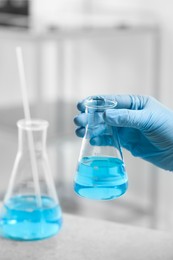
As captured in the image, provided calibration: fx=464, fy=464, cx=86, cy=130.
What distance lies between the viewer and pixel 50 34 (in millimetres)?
2348

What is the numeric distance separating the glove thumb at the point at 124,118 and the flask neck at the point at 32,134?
163 mm

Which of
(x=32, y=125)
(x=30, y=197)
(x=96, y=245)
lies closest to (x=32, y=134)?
(x=32, y=125)

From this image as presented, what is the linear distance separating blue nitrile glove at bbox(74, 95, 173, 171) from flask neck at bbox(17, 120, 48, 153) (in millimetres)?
81

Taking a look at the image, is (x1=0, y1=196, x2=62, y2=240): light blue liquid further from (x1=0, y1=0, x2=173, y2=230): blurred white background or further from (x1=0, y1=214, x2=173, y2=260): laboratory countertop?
(x1=0, y1=0, x2=173, y2=230): blurred white background

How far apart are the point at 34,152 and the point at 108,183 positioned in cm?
22

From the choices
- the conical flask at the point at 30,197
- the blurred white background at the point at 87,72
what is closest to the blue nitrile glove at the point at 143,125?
the conical flask at the point at 30,197

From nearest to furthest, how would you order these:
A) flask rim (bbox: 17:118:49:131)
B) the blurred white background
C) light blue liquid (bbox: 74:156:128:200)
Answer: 1. light blue liquid (bbox: 74:156:128:200)
2. flask rim (bbox: 17:118:49:131)
3. the blurred white background

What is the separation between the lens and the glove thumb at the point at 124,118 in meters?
0.83

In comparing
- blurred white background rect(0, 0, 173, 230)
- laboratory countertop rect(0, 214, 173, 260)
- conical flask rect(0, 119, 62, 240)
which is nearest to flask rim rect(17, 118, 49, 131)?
conical flask rect(0, 119, 62, 240)

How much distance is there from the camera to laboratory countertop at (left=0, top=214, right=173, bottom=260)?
890mm

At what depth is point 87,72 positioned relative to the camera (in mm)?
2939

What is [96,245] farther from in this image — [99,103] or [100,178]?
[99,103]

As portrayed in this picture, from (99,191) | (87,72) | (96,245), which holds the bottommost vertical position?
(87,72)

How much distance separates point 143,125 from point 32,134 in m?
0.22
